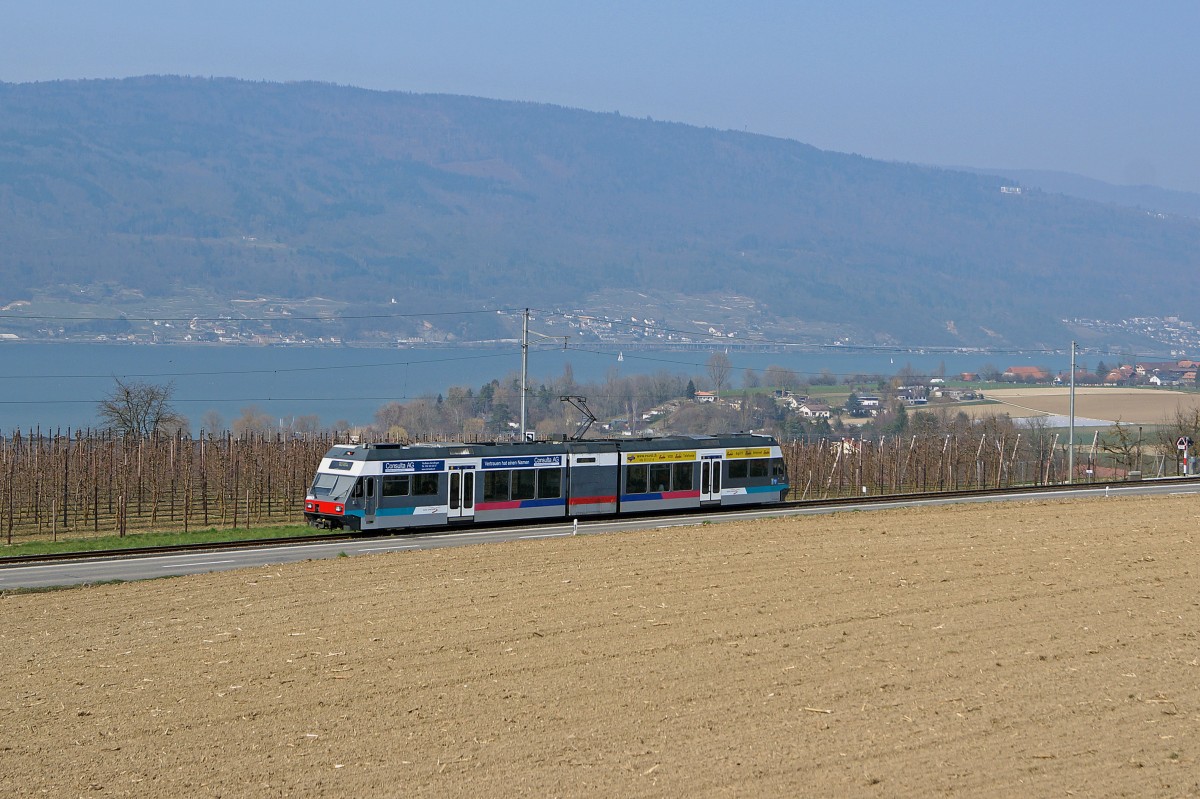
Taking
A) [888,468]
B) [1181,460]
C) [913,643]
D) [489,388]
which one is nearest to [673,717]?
[913,643]

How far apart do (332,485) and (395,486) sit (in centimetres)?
179

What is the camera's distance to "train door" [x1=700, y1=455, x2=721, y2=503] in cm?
4319

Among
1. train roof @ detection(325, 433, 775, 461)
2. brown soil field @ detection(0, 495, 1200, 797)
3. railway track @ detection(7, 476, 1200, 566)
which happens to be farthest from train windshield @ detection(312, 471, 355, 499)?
brown soil field @ detection(0, 495, 1200, 797)

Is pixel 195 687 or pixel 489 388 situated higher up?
pixel 489 388

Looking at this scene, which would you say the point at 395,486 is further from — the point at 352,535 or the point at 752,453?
the point at 752,453

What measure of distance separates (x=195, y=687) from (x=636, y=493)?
25669mm

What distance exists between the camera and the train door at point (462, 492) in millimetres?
37906

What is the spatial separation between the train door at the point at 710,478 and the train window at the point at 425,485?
9.65m

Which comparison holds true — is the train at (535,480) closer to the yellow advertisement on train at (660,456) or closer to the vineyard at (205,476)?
the yellow advertisement on train at (660,456)

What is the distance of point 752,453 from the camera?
44469 millimetres

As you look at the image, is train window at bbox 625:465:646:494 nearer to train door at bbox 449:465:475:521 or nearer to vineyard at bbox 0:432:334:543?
train door at bbox 449:465:475:521

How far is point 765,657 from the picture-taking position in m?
18.2

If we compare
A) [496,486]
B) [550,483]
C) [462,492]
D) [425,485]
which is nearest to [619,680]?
[425,485]

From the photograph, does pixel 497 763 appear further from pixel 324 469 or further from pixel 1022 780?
pixel 324 469
